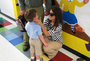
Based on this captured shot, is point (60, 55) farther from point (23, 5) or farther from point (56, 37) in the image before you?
point (23, 5)

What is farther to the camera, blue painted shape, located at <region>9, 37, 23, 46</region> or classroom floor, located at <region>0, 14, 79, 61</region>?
blue painted shape, located at <region>9, 37, 23, 46</region>

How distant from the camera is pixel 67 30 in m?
2.21

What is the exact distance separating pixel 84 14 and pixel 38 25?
85cm

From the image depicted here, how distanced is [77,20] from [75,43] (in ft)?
1.64

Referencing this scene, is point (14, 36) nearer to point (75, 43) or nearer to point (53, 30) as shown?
point (53, 30)

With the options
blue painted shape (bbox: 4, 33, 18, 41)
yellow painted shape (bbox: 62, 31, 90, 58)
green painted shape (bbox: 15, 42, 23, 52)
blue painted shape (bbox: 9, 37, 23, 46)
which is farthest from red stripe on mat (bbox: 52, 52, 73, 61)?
blue painted shape (bbox: 4, 33, 18, 41)

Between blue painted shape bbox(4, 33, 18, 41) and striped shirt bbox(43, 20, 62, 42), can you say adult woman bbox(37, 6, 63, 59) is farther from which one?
blue painted shape bbox(4, 33, 18, 41)

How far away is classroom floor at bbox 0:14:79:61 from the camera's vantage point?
82.4 inches

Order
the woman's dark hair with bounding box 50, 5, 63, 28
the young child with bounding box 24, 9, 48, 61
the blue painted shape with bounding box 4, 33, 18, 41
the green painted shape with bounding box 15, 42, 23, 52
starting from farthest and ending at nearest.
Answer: the blue painted shape with bounding box 4, 33, 18, 41 < the green painted shape with bounding box 15, 42, 23, 52 < the woman's dark hair with bounding box 50, 5, 63, 28 < the young child with bounding box 24, 9, 48, 61

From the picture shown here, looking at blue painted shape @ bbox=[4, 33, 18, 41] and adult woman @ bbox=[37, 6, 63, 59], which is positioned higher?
adult woman @ bbox=[37, 6, 63, 59]

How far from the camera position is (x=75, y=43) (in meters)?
2.13

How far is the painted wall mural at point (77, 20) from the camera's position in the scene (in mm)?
1795

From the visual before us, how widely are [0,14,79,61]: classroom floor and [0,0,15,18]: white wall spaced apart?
0.74 m

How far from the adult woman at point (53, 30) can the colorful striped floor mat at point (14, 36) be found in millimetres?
157
